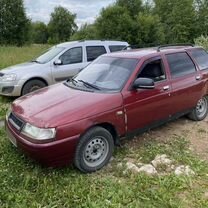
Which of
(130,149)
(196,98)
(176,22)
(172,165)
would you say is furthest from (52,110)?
(176,22)

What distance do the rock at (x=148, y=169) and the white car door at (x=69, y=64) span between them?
446 centimetres

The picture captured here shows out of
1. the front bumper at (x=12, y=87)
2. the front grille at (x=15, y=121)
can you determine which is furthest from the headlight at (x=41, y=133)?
the front bumper at (x=12, y=87)

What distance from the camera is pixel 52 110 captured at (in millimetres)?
3949

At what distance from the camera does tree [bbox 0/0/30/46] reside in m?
33.2

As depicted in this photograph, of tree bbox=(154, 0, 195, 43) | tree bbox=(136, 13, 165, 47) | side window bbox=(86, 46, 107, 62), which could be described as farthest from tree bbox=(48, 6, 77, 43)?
side window bbox=(86, 46, 107, 62)

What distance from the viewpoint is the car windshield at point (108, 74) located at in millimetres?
4559

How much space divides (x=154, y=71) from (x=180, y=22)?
3964cm

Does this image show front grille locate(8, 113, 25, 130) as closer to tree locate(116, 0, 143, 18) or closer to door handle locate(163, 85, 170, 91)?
door handle locate(163, 85, 170, 91)

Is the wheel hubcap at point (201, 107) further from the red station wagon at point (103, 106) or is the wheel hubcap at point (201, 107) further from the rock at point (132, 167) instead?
the rock at point (132, 167)

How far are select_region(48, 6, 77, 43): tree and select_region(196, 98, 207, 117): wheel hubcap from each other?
54457 mm

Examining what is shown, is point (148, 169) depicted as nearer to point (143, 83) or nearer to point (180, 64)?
point (143, 83)

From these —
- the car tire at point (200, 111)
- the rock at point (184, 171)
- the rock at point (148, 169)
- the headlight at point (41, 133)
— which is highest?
the headlight at point (41, 133)

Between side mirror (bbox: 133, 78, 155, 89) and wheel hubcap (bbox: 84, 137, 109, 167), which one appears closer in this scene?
wheel hubcap (bbox: 84, 137, 109, 167)

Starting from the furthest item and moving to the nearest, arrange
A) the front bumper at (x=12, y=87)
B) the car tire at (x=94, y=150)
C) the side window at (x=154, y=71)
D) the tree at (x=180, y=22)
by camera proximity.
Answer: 1. the tree at (x=180, y=22)
2. the front bumper at (x=12, y=87)
3. the side window at (x=154, y=71)
4. the car tire at (x=94, y=150)
